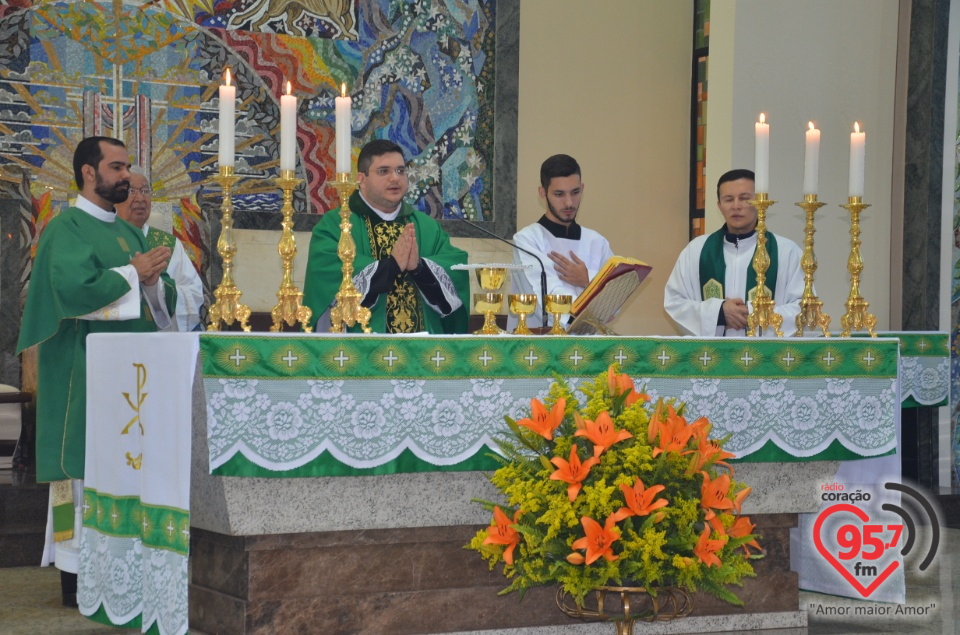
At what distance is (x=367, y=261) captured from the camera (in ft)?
16.2

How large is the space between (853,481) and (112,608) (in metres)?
2.85

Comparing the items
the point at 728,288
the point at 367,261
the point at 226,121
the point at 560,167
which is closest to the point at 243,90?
the point at 560,167

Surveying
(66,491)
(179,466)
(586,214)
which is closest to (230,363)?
(179,466)

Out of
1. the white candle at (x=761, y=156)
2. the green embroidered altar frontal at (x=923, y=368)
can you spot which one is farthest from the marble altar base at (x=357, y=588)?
the green embroidered altar frontal at (x=923, y=368)

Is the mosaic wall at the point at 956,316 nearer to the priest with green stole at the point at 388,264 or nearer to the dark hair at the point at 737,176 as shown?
the dark hair at the point at 737,176

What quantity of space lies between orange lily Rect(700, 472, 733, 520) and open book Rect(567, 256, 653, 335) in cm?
125

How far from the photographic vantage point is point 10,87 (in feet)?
21.9

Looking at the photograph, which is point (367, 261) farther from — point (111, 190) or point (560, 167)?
point (111, 190)

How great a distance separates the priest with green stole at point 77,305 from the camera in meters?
5.02

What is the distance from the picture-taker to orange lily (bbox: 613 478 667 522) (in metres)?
3.21

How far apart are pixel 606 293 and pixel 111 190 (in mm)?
2253

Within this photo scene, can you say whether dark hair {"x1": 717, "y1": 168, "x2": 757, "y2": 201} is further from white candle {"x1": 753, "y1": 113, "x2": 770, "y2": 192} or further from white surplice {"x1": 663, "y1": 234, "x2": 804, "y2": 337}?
white candle {"x1": 753, "y1": 113, "x2": 770, "y2": 192}

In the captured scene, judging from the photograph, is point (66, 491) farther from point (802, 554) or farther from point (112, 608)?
point (802, 554)
